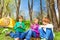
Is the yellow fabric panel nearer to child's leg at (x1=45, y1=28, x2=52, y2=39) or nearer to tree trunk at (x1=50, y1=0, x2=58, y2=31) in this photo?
tree trunk at (x1=50, y1=0, x2=58, y2=31)

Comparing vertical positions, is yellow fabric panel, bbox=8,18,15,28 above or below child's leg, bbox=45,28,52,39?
above

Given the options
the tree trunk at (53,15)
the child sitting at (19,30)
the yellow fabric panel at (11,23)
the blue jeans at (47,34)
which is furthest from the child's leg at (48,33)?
the yellow fabric panel at (11,23)

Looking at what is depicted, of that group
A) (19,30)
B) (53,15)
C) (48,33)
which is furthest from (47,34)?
(53,15)

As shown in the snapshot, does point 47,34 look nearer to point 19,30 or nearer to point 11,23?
point 19,30

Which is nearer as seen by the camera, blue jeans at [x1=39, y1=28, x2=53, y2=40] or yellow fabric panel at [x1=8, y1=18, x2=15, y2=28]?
blue jeans at [x1=39, y1=28, x2=53, y2=40]

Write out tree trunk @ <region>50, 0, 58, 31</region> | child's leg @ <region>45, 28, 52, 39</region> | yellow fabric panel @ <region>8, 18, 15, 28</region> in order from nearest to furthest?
child's leg @ <region>45, 28, 52, 39</region> → tree trunk @ <region>50, 0, 58, 31</region> → yellow fabric panel @ <region>8, 18, 15, 28</region>

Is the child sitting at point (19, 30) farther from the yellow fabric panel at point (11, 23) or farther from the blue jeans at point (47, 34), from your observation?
the yellow fabric panel at point (11, 23)

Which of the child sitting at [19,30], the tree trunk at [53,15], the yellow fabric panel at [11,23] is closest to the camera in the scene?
the child sitting at [19,30]

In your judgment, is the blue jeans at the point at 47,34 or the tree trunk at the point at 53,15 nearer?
the blue jeans at the point at 47,34

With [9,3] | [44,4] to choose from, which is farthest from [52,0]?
[9,3]

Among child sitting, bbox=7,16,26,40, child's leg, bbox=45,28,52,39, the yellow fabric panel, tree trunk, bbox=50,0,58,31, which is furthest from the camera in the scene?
the yellow fabric panel

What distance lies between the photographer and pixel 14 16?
7.67 m

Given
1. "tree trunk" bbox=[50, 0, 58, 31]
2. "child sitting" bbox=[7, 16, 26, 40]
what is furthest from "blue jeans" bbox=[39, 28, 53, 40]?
"tree trunk" bbox=[50, 0, 58, 31]

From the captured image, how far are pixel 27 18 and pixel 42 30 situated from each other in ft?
4.77
